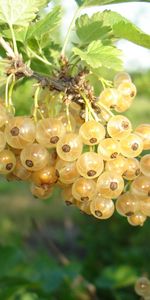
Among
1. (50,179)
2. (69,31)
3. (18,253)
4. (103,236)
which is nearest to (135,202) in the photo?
(50,179)

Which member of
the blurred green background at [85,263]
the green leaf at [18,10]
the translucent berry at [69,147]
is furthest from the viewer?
the blurred green background at [85,263]

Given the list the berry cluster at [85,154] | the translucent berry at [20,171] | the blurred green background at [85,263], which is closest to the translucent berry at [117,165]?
the berry cluster at [85,154]

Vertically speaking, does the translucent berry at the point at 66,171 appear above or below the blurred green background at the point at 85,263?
above

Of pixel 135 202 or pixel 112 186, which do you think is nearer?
pixel 112 186

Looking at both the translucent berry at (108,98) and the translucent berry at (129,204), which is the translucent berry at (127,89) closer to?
the translucent berry at (108,98)

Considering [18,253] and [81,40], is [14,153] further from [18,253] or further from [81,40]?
[18,253]

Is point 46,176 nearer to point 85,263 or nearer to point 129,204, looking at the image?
point 129,204
